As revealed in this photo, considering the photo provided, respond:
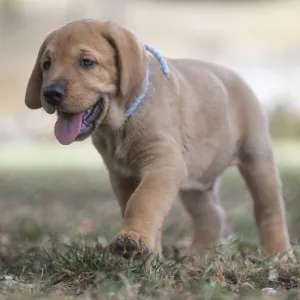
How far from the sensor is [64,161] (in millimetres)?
13133

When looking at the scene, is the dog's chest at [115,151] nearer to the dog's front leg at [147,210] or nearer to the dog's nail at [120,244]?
the dog's front leg at [147,210]

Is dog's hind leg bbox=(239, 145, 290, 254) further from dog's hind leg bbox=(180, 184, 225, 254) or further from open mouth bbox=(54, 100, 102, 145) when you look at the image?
open mouth bbox=(54, 100, 102, 145)

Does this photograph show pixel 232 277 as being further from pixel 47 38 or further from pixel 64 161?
pixel 64 161

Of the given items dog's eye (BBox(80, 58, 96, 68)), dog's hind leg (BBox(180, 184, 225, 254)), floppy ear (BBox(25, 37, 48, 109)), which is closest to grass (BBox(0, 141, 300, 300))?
dog's hind leg (BBox(180, 184, 225, 254))

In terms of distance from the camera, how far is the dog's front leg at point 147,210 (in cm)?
334

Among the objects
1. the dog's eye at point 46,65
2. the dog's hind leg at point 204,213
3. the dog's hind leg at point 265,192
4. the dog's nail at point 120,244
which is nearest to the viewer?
the dog's nail at point 120,244

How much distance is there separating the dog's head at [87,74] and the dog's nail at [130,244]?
28.2 inches

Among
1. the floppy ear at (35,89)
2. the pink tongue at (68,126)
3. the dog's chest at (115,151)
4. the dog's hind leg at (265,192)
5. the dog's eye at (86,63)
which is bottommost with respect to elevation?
the dog's hind leg at (265,192)

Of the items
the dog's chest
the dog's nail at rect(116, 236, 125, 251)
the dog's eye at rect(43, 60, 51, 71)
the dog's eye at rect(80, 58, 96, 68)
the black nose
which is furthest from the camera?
the dog's chest

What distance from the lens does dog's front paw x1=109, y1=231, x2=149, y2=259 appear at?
331 cm

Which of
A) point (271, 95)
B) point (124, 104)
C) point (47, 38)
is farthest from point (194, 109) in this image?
point (271, 95)

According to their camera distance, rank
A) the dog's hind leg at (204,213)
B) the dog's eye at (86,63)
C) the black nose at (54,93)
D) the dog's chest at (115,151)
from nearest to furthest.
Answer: the black nose at (54,93) → the dog's eye at (86,63) → the dog's chest at (115,151) → the dog's hind leg at (204,213)

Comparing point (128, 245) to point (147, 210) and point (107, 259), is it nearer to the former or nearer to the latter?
point (147, 210)

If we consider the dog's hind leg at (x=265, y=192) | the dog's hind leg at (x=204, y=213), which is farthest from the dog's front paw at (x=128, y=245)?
the dog's hind leg at (x=204, y=213)
